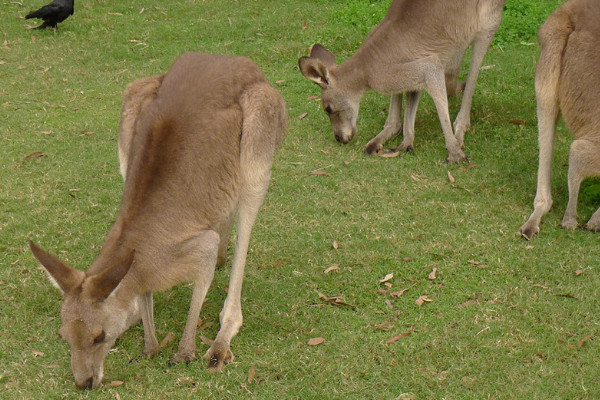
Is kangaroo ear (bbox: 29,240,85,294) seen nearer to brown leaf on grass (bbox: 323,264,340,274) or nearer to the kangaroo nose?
the kangaroo nose

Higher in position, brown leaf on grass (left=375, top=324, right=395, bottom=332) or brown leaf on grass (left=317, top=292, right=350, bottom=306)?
brown leaf on grass (left=375, top=324, right=395, bottom=332)

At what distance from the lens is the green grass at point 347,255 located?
427cm

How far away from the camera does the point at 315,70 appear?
24.0ft

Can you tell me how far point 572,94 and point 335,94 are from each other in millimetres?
2428

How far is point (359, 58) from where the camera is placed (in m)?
7.29

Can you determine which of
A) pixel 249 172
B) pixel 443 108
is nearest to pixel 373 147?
pixel 443 108

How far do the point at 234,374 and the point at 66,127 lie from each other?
14.4 feet

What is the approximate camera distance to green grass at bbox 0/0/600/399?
4.27m

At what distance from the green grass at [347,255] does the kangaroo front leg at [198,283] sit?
0.11m

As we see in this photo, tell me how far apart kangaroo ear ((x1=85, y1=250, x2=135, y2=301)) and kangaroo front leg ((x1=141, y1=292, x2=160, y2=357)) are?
0.48 m

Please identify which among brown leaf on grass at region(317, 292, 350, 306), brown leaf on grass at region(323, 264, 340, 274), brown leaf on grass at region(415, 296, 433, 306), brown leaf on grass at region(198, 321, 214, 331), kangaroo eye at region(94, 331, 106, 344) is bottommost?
brown leaf on grass at region(198, 321, 214, 331)

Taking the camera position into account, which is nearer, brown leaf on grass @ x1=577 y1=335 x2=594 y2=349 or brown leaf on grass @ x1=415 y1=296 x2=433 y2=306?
brown leaf on grass @ x1=577 y1=335 x2=594 y2=349

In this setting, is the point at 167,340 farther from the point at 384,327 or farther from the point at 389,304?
the point at 389,304

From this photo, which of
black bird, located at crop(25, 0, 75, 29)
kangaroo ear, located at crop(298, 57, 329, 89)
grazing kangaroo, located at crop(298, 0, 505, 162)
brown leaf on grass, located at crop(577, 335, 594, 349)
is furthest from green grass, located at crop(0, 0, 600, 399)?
black bird, located at crop(25, 0, 75, 29)
